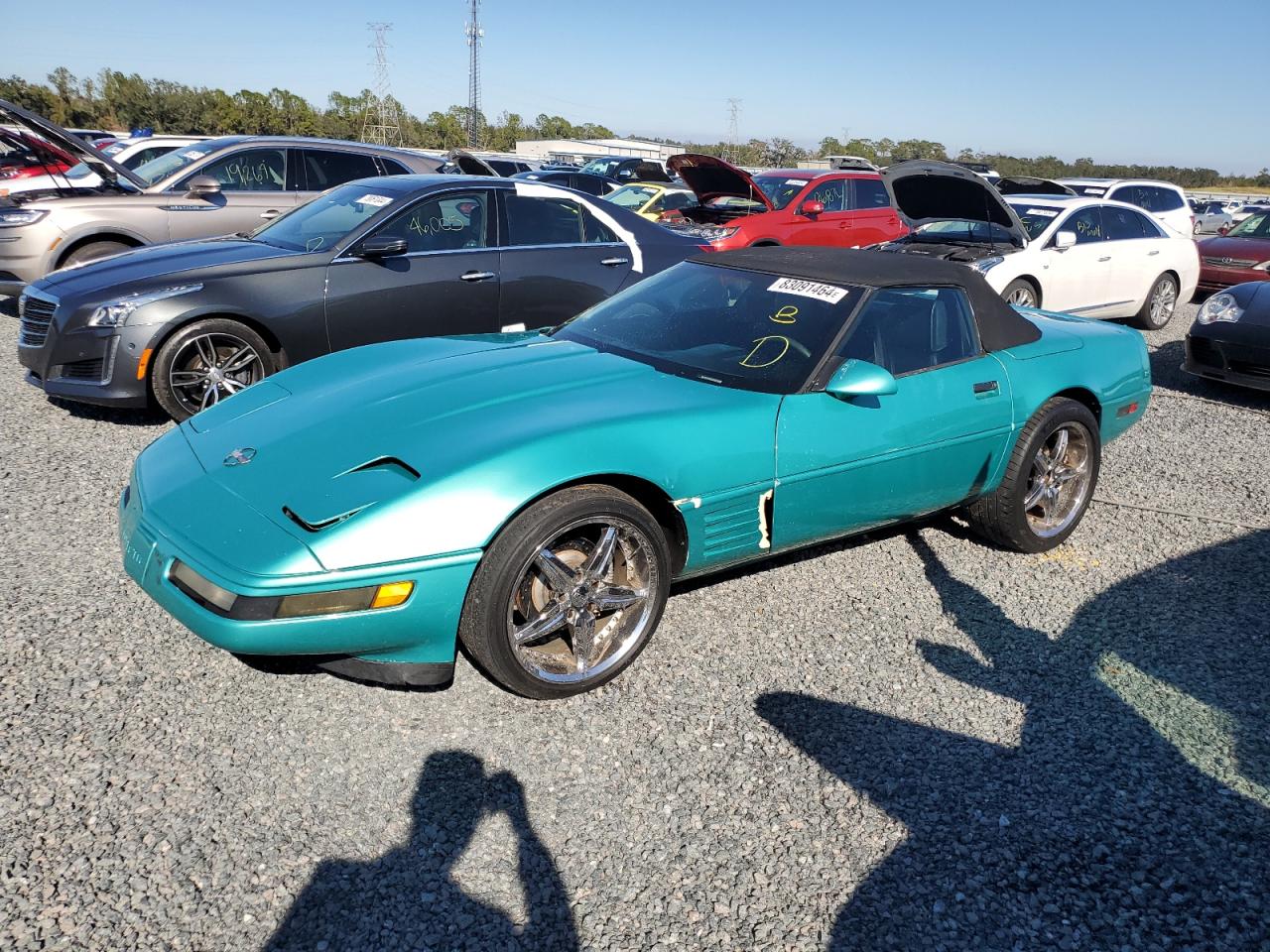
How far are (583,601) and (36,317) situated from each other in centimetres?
441

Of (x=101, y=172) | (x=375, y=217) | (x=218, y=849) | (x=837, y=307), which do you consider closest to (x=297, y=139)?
(x=101, y=172)

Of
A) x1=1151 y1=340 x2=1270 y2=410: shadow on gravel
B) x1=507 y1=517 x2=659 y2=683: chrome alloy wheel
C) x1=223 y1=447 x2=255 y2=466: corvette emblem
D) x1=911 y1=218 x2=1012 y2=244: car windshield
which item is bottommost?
x1=1151 y1=340 x2=1270 y2=410: shadow on gravel

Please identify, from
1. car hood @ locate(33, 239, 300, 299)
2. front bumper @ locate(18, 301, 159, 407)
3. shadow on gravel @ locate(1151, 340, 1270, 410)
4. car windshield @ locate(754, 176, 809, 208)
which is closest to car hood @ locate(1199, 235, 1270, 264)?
shadow on gravel @ locate(1151, 340, 1270, 410)

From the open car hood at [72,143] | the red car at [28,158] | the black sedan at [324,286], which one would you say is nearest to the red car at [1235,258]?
the black sedan at [324,286]

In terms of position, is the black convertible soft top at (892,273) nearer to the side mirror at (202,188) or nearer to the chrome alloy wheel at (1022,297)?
the chrome alloy wheel at (1022,297)

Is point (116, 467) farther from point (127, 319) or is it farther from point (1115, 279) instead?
point (1115, 279)

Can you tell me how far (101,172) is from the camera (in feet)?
26.8

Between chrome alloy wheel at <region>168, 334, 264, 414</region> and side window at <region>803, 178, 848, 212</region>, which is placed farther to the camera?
side window at <region>803, 178, 848, 212</region>

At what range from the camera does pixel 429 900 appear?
2256 mm

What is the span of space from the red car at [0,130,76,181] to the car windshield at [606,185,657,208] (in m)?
6.63

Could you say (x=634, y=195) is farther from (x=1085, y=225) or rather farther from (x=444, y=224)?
(x=444, y=224)

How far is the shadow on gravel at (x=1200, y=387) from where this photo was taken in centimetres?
760

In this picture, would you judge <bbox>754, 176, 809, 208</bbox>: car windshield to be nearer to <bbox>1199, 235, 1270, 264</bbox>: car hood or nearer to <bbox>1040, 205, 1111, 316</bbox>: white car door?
<bbox>1040, 205, 1111, 316</bbox>: white car door

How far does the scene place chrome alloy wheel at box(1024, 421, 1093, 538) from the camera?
173 inches
